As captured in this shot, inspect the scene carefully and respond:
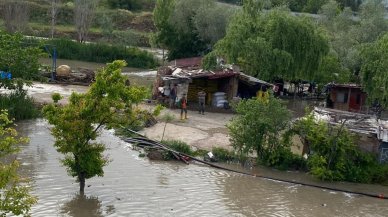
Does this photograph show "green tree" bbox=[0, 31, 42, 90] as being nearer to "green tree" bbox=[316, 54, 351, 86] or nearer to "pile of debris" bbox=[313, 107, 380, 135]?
"pile of debris" bbox=[313, 107, 380, 135]

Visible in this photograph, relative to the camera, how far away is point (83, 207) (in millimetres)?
17656

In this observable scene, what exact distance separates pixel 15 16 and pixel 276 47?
33080 millimetres

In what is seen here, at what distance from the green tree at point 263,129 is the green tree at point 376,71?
373 inches

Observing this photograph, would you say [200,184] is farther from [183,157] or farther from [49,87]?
[49,87]

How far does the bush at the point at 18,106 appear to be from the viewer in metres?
27.1

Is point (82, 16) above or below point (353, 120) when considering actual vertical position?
above

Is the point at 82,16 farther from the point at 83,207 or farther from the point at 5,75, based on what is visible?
the point at 83,207

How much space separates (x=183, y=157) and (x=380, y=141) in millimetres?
7936

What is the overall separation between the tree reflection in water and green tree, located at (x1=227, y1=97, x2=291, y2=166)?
7153 millimetres

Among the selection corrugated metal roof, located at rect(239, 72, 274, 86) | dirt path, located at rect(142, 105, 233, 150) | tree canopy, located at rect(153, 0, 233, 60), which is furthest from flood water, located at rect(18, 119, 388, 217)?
tree canopy, located at rect(153, 0, 233, 60)

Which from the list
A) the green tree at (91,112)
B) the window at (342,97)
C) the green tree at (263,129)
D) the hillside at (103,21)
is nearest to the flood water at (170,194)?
the green tree at (263,129)

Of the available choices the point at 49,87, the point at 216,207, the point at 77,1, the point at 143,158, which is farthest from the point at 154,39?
the point at 216,207

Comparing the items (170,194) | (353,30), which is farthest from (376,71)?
(353,30)

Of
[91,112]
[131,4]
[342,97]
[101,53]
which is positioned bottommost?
[91,112]
